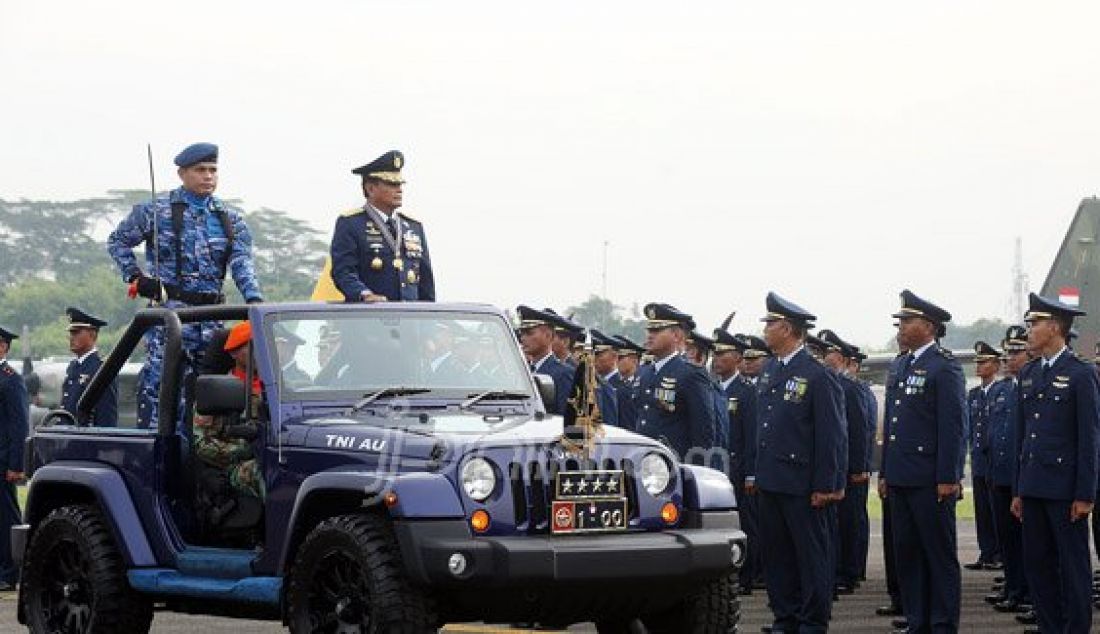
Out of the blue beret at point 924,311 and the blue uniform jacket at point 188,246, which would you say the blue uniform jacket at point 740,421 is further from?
the blue uniform jacket at point 188,246

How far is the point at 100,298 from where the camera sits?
262 ft

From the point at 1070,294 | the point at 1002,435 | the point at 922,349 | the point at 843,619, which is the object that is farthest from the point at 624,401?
the point at 1070,294

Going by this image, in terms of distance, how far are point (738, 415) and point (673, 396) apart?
297cm

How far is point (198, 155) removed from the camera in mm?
12211

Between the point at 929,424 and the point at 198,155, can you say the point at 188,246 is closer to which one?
the point at 198,155

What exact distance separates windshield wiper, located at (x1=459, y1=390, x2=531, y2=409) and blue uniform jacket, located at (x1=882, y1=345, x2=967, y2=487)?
10.6 ft

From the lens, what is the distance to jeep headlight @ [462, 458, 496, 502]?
8.69 m

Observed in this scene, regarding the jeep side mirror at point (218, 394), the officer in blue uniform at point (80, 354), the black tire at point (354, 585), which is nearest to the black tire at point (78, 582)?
the jeep side mirror at point (218, 394)

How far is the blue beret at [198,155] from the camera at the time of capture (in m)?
12.2

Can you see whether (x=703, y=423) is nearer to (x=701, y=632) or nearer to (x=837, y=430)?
(x=837, y=430)

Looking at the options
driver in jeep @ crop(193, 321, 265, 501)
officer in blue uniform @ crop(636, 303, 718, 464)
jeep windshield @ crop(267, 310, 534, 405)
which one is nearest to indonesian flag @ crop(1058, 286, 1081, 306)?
officer in blue uniform @ crop(636, 303, 718, 464)

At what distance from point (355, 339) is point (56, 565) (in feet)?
6.72

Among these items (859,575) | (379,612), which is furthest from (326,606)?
(859,575)

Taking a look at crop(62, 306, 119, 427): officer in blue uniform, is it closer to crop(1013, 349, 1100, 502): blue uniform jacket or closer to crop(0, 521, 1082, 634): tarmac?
crop(0, 521, 1082, 634): tarmac
